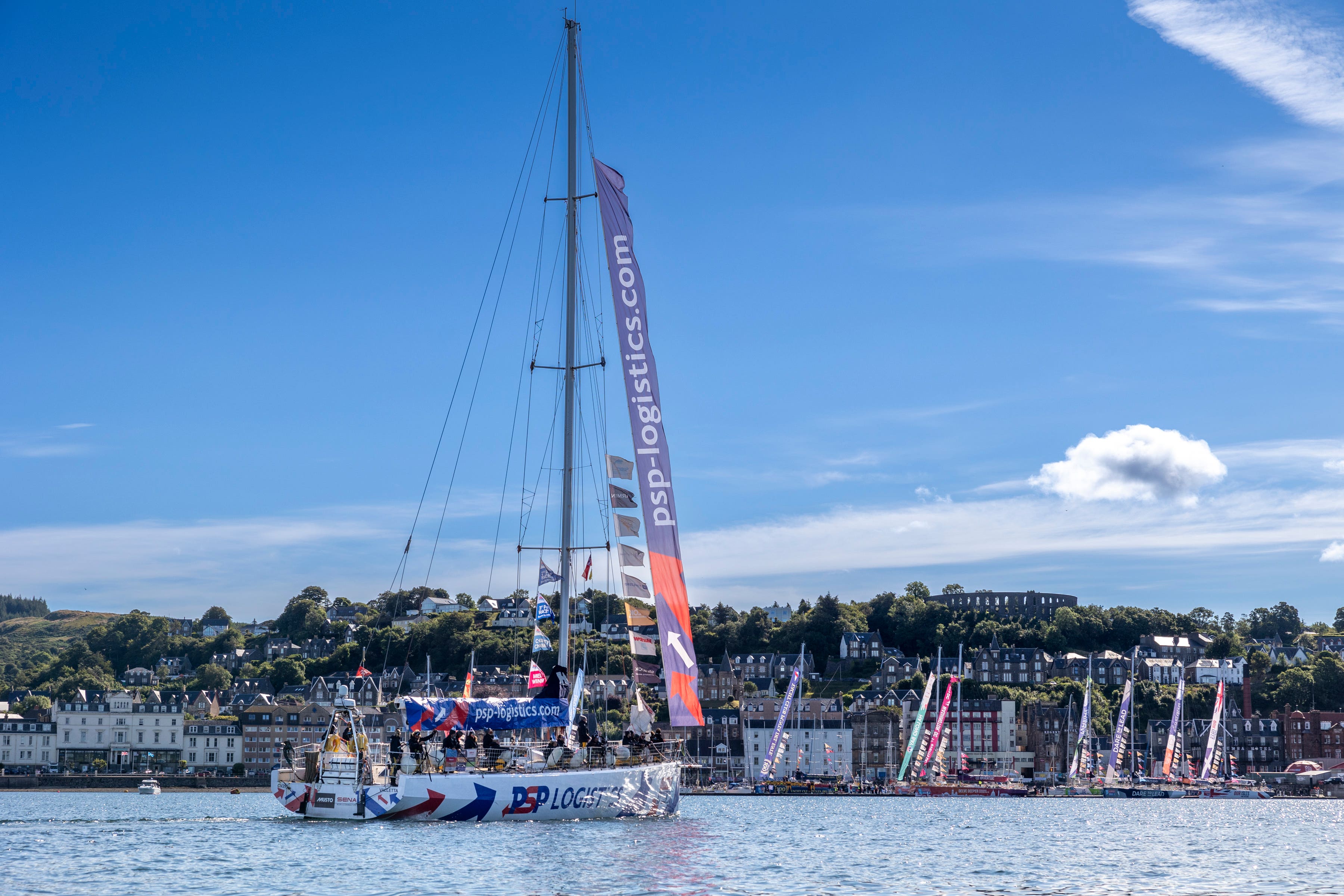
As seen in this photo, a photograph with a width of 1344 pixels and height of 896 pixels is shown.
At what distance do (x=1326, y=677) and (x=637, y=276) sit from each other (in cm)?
13110

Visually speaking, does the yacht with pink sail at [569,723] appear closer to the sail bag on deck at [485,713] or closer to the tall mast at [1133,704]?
the sail bag on deck at [485,713]

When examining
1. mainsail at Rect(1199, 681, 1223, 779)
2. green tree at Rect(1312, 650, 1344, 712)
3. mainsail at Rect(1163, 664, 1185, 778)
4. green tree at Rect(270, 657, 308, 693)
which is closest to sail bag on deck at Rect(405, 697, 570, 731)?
mainsail at Rect(1163, 664, 1185, 778)

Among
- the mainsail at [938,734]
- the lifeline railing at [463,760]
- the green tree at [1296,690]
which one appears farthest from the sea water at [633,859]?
the green tree at [1296,690]

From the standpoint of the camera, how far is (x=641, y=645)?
32.5 metres

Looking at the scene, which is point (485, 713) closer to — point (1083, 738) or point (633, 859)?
point (633, 859)

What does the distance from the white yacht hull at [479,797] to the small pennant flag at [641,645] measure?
8.31 ft

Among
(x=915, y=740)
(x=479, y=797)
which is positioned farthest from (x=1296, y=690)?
(x=479, y=797)

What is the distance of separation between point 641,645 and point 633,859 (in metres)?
7.70

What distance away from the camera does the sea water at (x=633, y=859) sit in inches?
882

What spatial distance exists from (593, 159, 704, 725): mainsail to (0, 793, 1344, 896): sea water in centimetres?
348

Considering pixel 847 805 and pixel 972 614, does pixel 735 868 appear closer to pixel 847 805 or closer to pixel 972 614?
pixel 847 805

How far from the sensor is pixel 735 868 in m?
26.3

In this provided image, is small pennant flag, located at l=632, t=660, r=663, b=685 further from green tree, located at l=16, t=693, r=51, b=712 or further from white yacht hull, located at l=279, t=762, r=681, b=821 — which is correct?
green tree, located at l=16, t=693, r=51, b=712

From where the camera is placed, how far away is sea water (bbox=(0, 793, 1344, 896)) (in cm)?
2239
